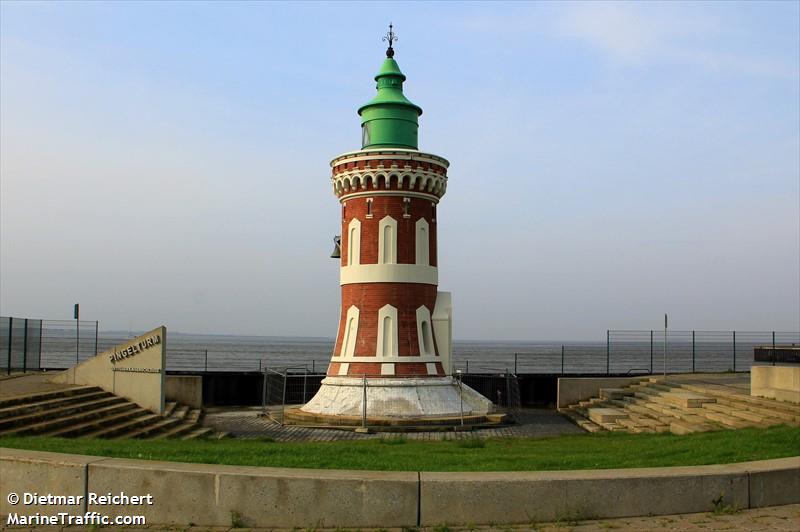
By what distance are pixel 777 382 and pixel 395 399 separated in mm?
10993

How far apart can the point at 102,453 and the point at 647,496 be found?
700 centimetres

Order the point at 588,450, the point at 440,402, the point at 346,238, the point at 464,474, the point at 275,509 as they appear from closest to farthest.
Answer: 1. the point at 275,509
2. the point at 464,474
3. the point at 588,450
4. the point at 440,402
5. the point at 346,238

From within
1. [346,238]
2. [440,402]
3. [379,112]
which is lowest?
[440,402]

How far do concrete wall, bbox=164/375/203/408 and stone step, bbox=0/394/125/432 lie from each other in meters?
6.68

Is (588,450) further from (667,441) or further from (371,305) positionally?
(371,305)

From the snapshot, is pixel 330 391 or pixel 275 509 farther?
pixel 330 391

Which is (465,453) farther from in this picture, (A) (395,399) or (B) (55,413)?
(A) (395,399)

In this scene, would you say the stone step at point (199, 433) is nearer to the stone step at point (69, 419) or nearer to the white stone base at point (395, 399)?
the stone step at point (69, 419)

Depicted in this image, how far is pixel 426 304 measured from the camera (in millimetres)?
27297

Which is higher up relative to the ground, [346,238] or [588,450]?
[346,238]

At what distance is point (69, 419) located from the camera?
1709 cm

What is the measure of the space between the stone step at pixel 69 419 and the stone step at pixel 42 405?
45cm

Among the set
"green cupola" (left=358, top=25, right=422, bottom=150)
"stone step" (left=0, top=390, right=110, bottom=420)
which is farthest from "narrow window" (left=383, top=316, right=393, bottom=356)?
"stone step" (left=0, top=390, right=110, bottom=420)

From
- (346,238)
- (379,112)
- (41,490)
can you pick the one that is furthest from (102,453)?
(379,112)
